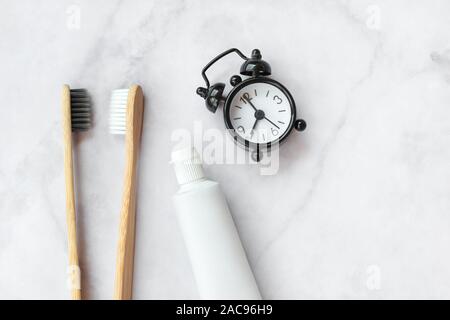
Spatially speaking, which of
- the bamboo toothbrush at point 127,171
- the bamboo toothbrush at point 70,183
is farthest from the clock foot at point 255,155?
the bamboo toothbrush at point 70,183

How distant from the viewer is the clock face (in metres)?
0.97

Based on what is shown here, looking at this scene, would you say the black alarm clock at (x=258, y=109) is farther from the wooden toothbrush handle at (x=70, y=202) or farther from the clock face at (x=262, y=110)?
the wooden toothbrush handle at (x=70, y=202)

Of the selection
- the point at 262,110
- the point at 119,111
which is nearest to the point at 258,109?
the point at 262,110

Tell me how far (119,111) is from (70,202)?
18 centimetres

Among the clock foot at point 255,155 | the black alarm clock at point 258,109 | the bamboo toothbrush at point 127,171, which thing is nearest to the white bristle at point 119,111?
the bamboo toothbrush at point 127,171

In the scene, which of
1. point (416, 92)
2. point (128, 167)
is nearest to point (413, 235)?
point (416, 92)

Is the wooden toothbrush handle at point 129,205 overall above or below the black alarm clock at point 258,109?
below

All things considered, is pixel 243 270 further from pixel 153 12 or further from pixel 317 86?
pixel 153 12

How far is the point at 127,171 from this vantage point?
975 millimetres

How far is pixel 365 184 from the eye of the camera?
1.02m

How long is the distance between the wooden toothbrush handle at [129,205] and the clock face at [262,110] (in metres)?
0.17

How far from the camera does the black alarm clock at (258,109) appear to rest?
96 centimetres

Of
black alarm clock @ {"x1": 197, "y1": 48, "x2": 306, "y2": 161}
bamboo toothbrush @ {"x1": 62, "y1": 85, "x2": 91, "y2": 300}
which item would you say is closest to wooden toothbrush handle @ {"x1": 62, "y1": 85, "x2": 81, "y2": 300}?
bamboo toothbrush @ {"x1": 62, "y1": 85, "x2": 91, "y2": 300}

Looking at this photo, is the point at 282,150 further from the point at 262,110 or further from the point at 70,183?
the point at 70,183
